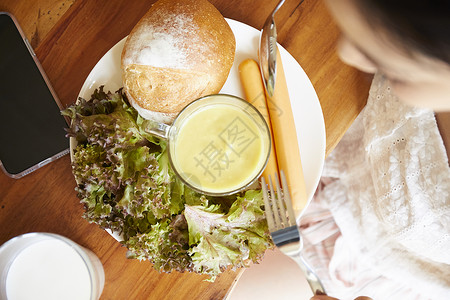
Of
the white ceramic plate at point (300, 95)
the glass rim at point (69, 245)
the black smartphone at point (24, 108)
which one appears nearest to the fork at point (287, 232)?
the white ceramic plate at point (300, 95)

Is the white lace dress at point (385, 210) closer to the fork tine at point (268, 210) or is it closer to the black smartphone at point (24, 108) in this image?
the fork tine at point (268, 210)

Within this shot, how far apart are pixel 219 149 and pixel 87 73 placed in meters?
0.43

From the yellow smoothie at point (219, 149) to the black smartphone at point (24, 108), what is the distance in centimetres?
35

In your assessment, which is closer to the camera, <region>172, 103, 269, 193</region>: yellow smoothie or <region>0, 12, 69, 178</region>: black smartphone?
<region>172, 103, 269, 193</region>: yellow smoothie

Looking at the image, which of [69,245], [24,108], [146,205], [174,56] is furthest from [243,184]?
[24,108]

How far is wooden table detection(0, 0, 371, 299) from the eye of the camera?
95cm

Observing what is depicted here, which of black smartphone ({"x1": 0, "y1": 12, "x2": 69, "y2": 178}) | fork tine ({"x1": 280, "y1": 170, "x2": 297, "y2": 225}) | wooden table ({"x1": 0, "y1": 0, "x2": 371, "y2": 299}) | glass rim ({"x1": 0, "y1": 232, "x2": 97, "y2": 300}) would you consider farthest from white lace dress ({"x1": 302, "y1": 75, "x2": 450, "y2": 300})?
black smartphone ({"x1": 0, "y1": 12, "x2": 69, "y2": 178})

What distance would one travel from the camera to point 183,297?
0.95 metres

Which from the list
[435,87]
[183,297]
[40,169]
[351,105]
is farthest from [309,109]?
[40,169]

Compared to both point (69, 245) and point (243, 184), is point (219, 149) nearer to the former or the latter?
point (243, 184)

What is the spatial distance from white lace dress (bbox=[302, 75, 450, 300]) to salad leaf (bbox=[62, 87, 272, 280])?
38 centimetres

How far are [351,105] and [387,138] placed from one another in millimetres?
130

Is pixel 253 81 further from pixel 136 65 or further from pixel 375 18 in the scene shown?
pixel 375 18

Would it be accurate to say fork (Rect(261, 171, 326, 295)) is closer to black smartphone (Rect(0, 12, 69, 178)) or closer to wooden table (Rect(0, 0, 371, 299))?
wooden table (Rect(0, 0, 371, 299))
